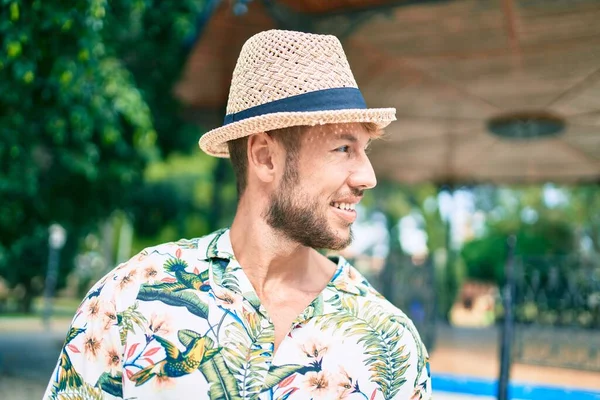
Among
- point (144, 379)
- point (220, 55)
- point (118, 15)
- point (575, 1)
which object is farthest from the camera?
point (220, 55)

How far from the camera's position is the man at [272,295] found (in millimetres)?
1499

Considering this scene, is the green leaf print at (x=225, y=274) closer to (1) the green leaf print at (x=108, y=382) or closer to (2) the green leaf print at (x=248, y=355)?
(2) the green leaf print at (x=248, y=355)

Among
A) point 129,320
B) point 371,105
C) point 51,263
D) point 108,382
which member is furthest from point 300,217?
point 51,263

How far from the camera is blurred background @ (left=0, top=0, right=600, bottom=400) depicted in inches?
251

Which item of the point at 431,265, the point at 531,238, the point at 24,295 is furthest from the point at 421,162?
the point at 24,295

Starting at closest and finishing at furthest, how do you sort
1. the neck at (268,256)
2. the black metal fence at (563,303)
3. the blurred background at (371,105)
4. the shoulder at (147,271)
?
1. the shoulder at (147,271)
2. the neck at (268,256)
3. the blurred background at (371,105)
4. the black metal fence at (563,303)

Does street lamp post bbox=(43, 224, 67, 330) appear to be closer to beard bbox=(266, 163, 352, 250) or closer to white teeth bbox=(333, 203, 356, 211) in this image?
beard bbox=(266, 163, 352, 250)

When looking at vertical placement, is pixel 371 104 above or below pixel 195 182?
above

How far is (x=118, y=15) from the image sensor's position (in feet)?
22.1

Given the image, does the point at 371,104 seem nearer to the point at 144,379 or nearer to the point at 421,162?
the point at 421,162

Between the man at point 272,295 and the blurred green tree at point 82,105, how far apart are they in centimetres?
347

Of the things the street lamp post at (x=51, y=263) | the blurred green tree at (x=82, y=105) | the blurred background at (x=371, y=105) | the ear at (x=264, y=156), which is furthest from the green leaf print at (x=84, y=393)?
the street lamp post at (x=51, y=263)

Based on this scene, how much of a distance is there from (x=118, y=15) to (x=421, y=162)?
1019 centimetres

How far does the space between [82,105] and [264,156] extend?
549 cm
